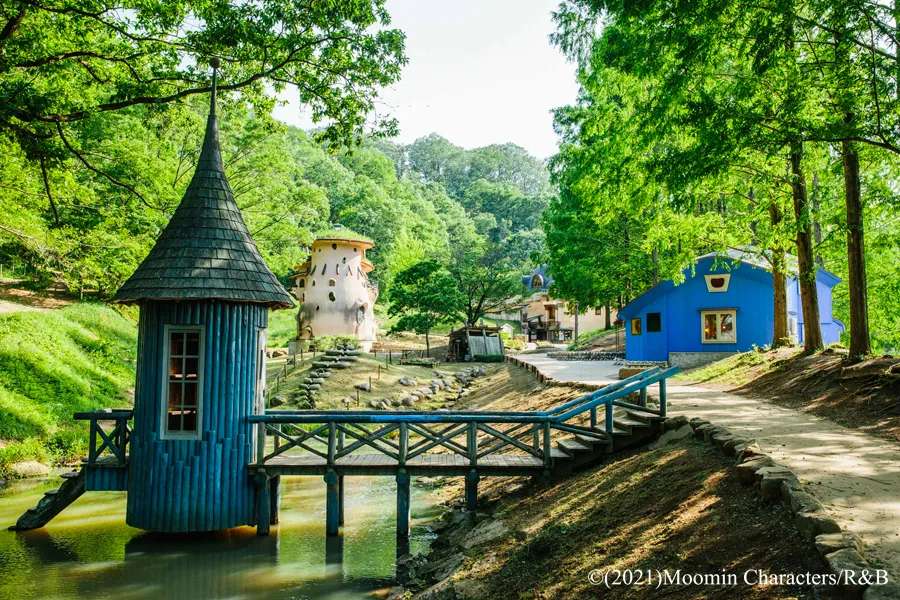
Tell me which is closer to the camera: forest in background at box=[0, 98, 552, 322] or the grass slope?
forest in background at box=[0, 98, 552, 322]

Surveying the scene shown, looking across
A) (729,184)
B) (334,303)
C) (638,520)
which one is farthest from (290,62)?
(334,303)

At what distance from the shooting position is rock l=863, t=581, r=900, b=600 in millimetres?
3946

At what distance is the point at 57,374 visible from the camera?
2089 centimetres

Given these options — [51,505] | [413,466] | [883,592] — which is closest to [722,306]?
[413,466]

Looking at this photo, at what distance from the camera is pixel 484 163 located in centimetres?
12275

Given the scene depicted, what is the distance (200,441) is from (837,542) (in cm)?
925

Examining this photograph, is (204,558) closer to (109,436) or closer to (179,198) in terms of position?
(109,436)

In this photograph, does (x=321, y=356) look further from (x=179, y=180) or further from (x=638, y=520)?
(x=638, y=520)

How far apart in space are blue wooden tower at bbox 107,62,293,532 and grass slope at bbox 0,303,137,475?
755 centimetres

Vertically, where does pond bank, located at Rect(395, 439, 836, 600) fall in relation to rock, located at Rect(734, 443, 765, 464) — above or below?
below

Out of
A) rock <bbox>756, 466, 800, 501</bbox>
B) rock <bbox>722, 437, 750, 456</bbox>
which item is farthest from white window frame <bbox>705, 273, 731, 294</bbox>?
rock <bbox>756, 466, 800, 501</bbox>

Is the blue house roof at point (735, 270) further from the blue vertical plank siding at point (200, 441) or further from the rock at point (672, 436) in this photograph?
the blue vertical plank siding at point (200, 441)

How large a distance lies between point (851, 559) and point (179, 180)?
95.5 ft

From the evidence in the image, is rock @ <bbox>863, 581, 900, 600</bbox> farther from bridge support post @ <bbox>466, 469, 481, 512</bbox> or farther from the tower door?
the tower door
